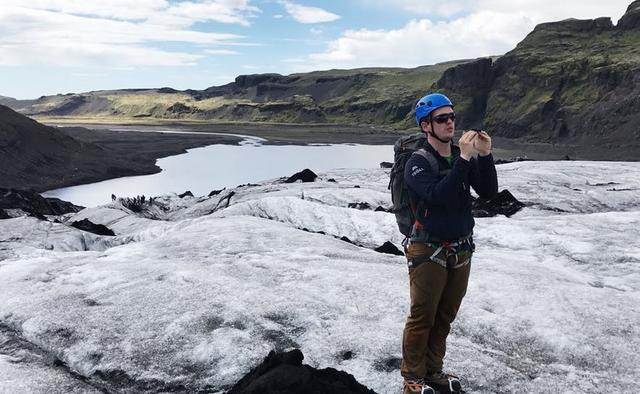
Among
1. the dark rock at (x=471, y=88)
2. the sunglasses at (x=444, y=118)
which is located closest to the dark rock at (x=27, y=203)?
the sunglasses at (x=444, y=118)

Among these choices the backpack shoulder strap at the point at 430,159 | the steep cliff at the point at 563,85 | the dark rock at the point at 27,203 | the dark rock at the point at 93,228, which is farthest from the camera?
the steep cliff at the point at 563,85

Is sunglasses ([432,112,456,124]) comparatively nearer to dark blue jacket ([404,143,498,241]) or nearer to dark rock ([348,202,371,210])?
dark blue jacket ([404,143,498,241])

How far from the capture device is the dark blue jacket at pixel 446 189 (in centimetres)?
520

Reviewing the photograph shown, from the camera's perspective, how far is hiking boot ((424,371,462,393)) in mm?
6123

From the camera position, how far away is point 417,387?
19.1 ft

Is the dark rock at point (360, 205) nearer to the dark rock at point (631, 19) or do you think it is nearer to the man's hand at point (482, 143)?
the man's hand at point (482, 143)

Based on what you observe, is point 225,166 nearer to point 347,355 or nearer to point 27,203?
point 27,203

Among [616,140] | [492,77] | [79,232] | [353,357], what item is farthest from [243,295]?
[492,77]

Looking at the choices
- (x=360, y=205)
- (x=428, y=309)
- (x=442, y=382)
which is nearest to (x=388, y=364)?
(x=442, y=382)

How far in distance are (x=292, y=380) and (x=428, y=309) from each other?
170 centimetres

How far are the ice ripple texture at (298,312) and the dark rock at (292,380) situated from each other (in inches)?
31.1

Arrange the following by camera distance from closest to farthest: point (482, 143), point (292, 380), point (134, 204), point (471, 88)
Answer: point (482, 143) < point (292, 380) < point (134, 204) < point (471, 88)

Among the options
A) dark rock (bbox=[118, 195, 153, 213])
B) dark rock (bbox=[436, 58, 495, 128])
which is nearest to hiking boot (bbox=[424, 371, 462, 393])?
dark rock (bbox=[118, 195, 153, 213])

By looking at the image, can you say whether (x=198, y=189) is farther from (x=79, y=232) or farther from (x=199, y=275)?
(x=199, y=275)
